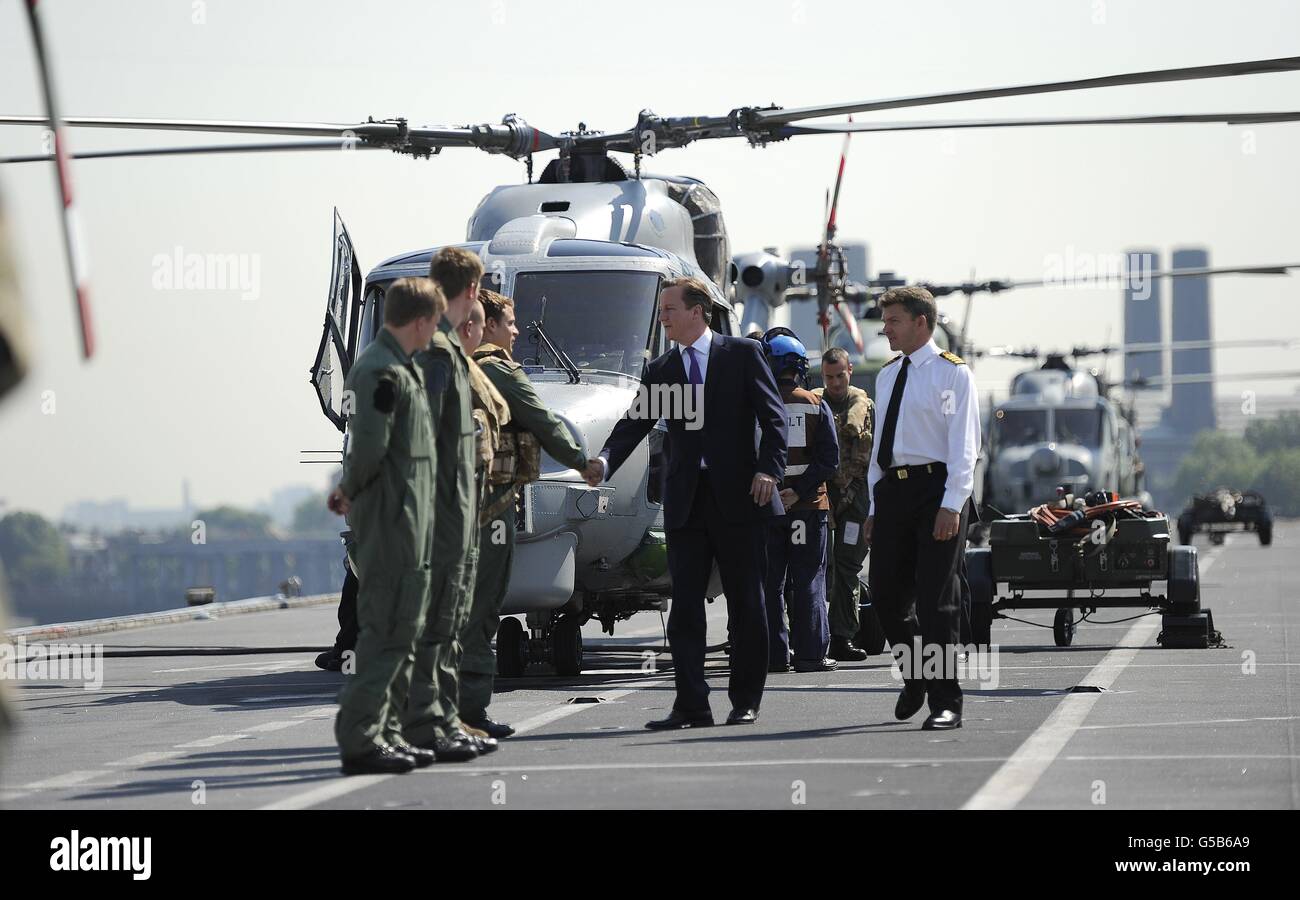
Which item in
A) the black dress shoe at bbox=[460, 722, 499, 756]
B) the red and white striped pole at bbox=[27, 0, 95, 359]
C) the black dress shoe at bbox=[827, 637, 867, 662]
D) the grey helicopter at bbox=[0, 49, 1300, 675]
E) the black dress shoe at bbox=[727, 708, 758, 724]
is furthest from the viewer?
the black dress shoe at bbox=[827, 637, 867, 662]

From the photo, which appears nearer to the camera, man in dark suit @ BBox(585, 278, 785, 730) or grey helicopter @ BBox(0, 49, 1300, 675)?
man in dark suit @ BBox(585, 278, 785, 730)

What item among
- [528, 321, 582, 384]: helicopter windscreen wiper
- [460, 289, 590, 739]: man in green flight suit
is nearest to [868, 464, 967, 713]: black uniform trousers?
[460, 289, 590, 739]: man in green flight suit

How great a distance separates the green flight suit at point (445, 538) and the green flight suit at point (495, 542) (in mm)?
492

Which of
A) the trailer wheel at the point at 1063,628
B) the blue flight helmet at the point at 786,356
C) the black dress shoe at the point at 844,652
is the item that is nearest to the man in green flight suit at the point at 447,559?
the blue flight helmet at the point at 786,356

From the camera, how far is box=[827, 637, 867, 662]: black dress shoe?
14.2 meters

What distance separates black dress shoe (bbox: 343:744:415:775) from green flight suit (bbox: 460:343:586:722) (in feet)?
3.64

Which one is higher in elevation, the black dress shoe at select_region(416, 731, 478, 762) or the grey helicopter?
the grey helicopter

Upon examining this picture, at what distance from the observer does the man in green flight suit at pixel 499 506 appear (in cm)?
930

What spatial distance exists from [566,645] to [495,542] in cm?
373

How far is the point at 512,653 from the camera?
13.2 meters

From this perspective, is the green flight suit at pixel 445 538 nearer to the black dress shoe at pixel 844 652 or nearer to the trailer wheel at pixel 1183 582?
the black dress shoe at pixel 844 652

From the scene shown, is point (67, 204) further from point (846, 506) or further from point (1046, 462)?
point (1046, 462)

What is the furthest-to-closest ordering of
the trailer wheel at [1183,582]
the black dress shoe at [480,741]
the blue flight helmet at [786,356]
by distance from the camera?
1. the trailer wheel at [1183,582]
2. the blue flight helmet at [786,356]
3. the black dress shoe at [480,741]

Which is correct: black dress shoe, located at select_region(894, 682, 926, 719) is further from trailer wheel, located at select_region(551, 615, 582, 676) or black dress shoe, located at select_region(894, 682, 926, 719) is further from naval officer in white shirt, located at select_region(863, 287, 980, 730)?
trailer wheel, located at select_region(551, 615, 582, 676)
